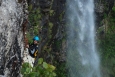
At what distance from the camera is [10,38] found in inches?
176

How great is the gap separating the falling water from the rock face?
27.3 ft

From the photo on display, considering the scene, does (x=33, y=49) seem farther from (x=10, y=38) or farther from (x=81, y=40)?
(x=81, y=40)

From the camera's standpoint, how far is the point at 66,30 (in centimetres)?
1307

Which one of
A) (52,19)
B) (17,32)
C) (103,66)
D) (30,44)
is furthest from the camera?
(103,66)

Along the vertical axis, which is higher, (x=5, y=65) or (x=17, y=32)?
(x=17, y=32)

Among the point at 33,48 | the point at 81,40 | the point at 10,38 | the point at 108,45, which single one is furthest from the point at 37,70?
the point at 108,45

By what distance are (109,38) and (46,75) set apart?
9.36m

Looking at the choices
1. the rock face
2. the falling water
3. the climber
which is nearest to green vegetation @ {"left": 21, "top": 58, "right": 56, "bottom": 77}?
the rock face

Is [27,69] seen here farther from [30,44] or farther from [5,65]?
[30,44]

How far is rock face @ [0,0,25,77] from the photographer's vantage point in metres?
4.17

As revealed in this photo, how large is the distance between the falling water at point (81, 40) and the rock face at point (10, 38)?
8.32m

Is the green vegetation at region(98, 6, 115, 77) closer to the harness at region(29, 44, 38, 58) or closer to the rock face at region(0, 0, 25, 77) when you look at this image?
the harness at region(29, 44, 38, 58)

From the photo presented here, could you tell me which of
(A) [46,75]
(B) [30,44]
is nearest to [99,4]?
(B) [30,44]

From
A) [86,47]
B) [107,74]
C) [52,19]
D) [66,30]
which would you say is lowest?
[107,74]
